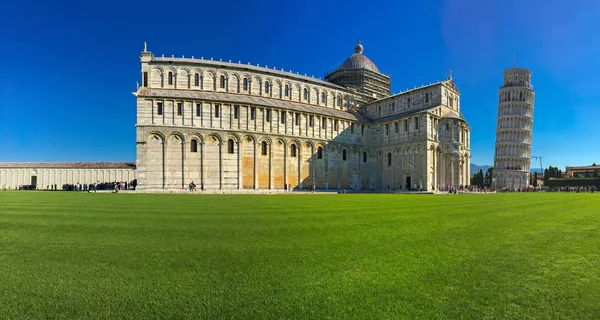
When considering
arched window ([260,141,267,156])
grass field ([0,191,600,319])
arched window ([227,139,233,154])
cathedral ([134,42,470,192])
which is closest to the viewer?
grass field ([0,191,600,319])

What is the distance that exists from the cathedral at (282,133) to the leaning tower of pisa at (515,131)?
33527mm

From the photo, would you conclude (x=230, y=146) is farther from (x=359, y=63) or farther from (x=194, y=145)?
(x=359, y=63)

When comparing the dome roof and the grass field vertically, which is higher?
the dome roof

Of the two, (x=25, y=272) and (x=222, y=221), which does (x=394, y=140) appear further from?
(x=25, y=272)

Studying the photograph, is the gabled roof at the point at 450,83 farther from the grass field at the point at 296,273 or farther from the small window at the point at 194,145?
the grass field at the point at 296,273

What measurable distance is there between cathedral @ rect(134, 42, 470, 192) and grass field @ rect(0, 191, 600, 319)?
2922 centimetres

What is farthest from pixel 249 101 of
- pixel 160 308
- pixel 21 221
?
pixel 160 308

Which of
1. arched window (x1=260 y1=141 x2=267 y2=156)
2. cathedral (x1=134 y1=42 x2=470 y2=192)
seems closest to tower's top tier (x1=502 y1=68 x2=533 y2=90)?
cathedral (x1=134 y1=42 x2=470 y2=192)

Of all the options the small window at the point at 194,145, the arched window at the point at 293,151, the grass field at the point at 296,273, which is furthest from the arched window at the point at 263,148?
the grass field at the point at 296,273

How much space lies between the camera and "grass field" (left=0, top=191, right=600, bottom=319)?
330cm

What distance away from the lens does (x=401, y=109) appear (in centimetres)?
4756

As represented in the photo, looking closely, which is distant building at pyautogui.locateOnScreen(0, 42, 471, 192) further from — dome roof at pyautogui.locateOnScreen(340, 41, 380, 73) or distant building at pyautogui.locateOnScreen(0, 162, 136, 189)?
dome roof at pyautogui.locateOnScreen(340, 41, 380, 73)

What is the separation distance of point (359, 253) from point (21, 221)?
1033 centimetres

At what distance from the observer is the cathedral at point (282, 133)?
35500 millimetres
